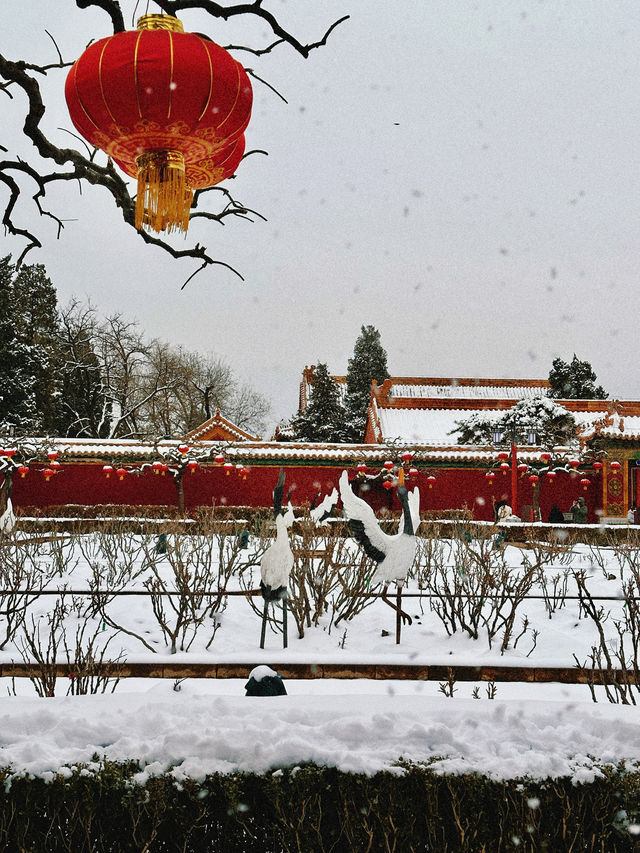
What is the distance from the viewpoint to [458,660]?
5348 millimetres

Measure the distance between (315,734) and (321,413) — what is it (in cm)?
2467

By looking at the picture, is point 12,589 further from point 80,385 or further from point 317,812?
point 80,385

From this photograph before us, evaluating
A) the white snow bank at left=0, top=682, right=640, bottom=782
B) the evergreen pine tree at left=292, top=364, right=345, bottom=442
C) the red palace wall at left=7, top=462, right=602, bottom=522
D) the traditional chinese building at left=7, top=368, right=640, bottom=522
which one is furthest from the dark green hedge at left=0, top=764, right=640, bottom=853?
the evergreen pine tree at left=292, top=364, right=345, bottom=442

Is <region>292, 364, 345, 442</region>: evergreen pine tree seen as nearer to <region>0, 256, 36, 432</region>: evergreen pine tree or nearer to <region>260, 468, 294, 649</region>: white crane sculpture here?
<region>0, 256, 36, 432</region>: evergreen pine tree

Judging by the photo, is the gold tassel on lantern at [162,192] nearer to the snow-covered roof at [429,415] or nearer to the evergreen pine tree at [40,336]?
the snow-covered roof at [429,415]

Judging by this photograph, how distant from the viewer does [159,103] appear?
2482mm

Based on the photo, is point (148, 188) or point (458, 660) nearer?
point (148, 188)

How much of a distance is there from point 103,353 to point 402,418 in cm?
1317

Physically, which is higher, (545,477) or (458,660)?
(545,477)

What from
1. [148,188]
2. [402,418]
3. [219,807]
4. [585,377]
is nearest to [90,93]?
[148,188]

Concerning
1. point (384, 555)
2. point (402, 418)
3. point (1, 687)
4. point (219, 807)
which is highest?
point (402, 418)

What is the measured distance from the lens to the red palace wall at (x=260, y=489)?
18.5 metres

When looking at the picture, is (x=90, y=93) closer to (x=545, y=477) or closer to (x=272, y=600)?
(x=272, y=600)

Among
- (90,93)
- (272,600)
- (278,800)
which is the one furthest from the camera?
(272,600)
